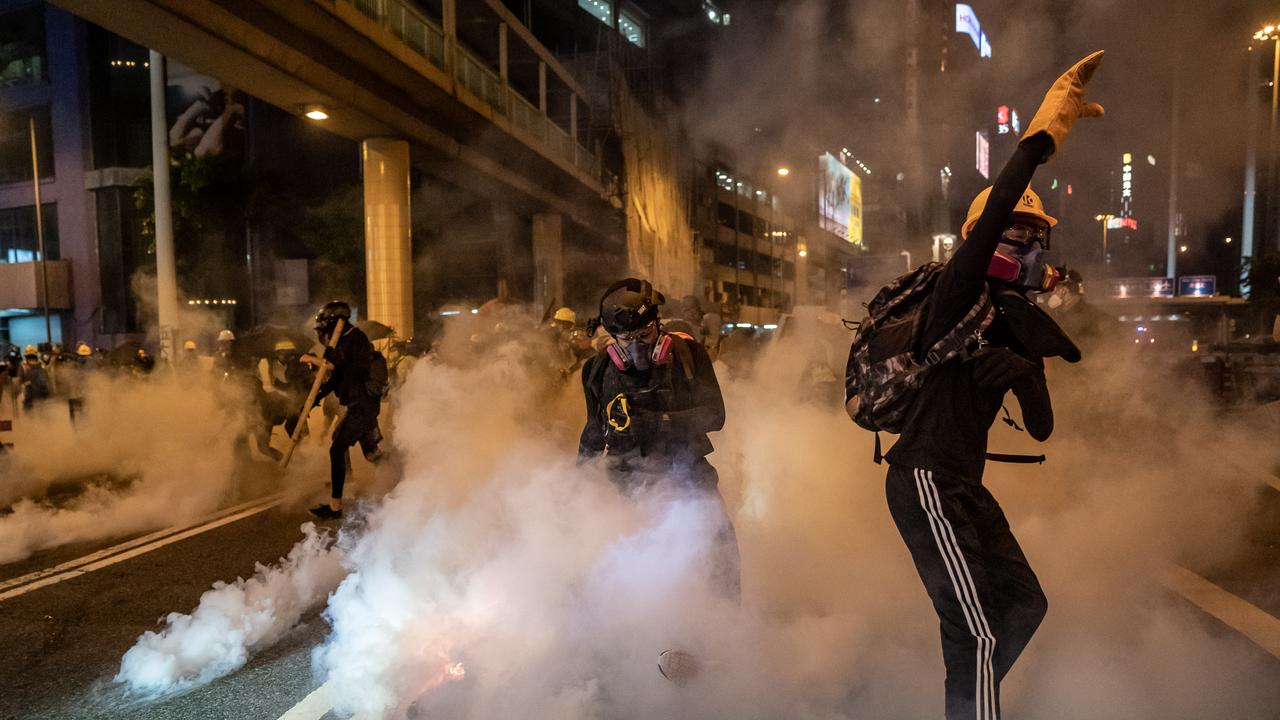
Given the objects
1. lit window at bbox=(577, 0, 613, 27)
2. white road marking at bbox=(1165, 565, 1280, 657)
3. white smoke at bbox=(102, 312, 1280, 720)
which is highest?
lit window at bbox=(577, 0, 613, 27)

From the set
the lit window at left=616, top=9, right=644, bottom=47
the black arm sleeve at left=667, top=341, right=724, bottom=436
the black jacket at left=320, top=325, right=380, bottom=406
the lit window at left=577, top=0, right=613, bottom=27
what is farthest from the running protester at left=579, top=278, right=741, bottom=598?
the lit window at left=577, top=0, right=613, bottom=27

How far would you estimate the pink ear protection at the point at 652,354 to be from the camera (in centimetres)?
309

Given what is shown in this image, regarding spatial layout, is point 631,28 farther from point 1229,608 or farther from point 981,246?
point 981,246

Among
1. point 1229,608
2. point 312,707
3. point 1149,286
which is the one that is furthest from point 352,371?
point 1149,286

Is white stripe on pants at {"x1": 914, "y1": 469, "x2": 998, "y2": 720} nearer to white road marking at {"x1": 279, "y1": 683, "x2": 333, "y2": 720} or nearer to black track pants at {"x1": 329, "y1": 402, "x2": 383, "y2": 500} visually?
white road marking at {"x1": 279, "y1": 683, "x2": 333, "y2": 720}

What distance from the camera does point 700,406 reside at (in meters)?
3.13

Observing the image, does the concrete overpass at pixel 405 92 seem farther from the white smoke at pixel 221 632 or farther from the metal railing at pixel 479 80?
the white smoke at pixel 221 632

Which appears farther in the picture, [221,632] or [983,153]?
[983,153]

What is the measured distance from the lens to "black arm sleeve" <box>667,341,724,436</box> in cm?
306

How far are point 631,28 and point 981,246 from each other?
16.5 m

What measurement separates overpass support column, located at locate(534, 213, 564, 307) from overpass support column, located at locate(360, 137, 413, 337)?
29.3ft

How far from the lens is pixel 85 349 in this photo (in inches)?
548

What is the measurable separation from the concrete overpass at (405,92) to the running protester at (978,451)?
8715 millimetres

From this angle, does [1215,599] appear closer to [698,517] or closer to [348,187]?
[698,517]
